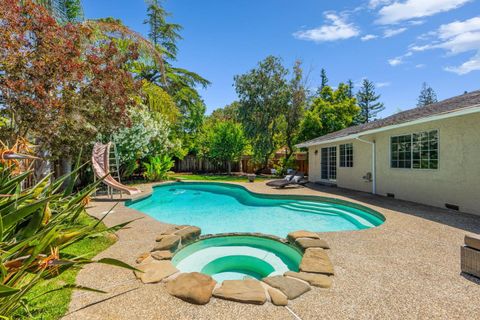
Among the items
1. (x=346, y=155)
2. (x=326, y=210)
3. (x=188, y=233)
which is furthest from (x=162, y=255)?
(x=346, y=155)

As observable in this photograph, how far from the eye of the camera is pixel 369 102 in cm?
4269

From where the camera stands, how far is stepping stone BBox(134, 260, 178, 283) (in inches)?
127

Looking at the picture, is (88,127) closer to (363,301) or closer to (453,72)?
(363,301)

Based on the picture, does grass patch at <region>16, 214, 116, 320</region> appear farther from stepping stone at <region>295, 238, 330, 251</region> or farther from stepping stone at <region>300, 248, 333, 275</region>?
stepping stone at <region>295, 238, 330, 251</region>

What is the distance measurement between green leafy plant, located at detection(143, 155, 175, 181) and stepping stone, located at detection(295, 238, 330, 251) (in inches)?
547

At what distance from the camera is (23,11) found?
21.7ft

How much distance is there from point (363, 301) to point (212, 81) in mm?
26158

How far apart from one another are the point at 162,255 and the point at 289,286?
2.19 meters

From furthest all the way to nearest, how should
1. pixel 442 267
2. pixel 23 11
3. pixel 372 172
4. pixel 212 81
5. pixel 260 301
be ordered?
pixel 212 81 → pixel 372 172 → pixel 23 11 → pixel 442 267 → pixel 260 301

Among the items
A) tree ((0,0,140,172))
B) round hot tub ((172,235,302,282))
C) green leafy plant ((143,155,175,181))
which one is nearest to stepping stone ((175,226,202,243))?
round hot tub ((172,235,302,282))

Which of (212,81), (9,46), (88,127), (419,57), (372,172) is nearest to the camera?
(9,46)

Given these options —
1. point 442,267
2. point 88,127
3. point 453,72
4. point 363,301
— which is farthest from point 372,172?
point 453,72

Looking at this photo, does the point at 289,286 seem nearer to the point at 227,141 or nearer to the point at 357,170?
the point at 357,170

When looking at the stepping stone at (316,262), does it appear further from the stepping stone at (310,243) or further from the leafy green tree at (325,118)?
the leafy green tree at (325,118)
